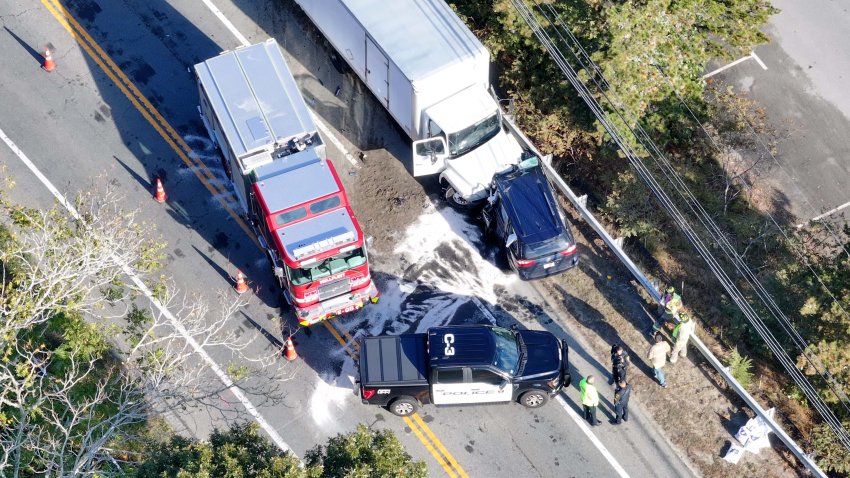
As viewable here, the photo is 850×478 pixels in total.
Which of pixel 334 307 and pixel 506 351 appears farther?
pixel 334 307

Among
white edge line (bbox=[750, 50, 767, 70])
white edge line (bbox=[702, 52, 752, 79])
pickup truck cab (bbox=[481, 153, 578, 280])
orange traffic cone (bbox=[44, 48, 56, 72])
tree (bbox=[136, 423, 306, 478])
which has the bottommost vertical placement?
white edge line (bbox=[750, 50, 767, 70])

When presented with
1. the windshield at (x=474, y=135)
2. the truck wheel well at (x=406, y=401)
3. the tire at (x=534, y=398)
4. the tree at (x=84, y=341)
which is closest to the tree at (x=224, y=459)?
the tree at (x=84, y=341)

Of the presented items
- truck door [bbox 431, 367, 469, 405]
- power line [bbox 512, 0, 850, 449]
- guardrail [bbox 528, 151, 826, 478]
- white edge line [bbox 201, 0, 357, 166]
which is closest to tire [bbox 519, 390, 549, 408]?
truck door [bbox 431, 367, 469, 405]

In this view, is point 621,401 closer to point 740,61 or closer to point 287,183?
point 287,183

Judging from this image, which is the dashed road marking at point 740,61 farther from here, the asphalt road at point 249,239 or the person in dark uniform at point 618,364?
the person in dark uniform at point 618,364

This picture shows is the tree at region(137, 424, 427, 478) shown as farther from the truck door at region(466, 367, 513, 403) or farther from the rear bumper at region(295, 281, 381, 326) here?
the rear bumper at region(295, 281, 381, 326)

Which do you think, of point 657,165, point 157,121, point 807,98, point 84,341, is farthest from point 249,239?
point 807,98
